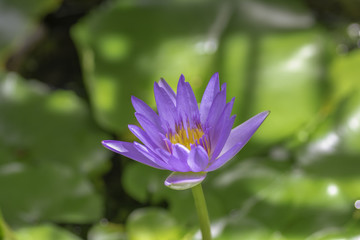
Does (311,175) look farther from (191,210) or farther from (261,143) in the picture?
(191,210)

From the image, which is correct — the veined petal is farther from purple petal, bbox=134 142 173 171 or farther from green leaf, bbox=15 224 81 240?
green leaf, bbox=15 224 81 240

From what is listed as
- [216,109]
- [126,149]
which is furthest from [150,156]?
[216,109]

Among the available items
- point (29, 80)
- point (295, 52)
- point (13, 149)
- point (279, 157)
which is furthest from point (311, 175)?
point (29, 80)

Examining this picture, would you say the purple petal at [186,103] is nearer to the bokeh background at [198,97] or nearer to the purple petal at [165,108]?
the purple petal at [165,108]

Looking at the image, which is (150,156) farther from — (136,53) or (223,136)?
(136,53)

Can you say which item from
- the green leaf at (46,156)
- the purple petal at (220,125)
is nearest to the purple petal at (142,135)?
the purple petal at (220,125)

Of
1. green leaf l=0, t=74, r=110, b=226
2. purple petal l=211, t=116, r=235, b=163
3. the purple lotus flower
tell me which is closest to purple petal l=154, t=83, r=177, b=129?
the purple lotus flower
